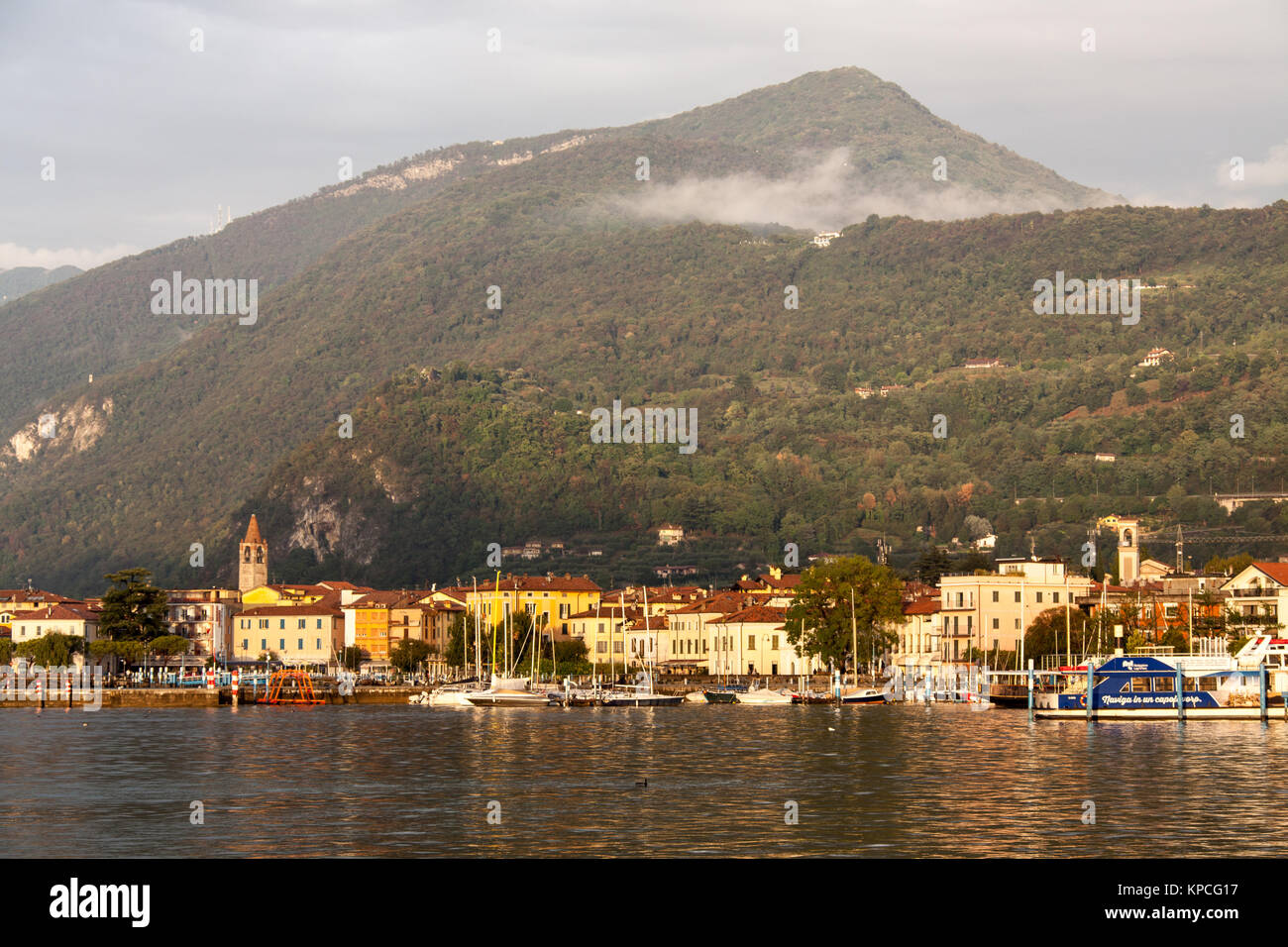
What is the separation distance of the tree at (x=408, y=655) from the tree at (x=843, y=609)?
42372 mm

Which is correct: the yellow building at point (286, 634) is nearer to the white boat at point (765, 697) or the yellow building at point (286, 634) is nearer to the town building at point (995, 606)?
the town building at point (995, 606)

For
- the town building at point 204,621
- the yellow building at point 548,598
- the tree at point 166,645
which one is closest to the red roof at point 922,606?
the yellow building at point 548,598

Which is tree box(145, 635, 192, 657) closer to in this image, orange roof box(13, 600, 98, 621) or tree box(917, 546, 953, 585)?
orange roof box(13, 600, 98, 621)

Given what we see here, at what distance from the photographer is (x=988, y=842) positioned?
34.3 metres

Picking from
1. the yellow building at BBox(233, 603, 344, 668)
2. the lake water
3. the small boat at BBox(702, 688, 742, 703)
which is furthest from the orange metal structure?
the lake water

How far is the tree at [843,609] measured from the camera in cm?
12925

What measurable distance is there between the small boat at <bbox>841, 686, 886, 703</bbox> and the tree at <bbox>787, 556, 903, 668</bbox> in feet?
46.1

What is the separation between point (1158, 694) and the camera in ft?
289

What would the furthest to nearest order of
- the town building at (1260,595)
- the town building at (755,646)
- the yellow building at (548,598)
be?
the yellow building at (548,598) < the town building at (755,646) < the town building at (1260,595)

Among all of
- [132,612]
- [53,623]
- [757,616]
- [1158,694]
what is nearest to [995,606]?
[757,616]

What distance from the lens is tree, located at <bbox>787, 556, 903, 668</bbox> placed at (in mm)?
129250

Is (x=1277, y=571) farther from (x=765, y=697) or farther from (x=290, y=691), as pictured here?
(x=290, y=691)
